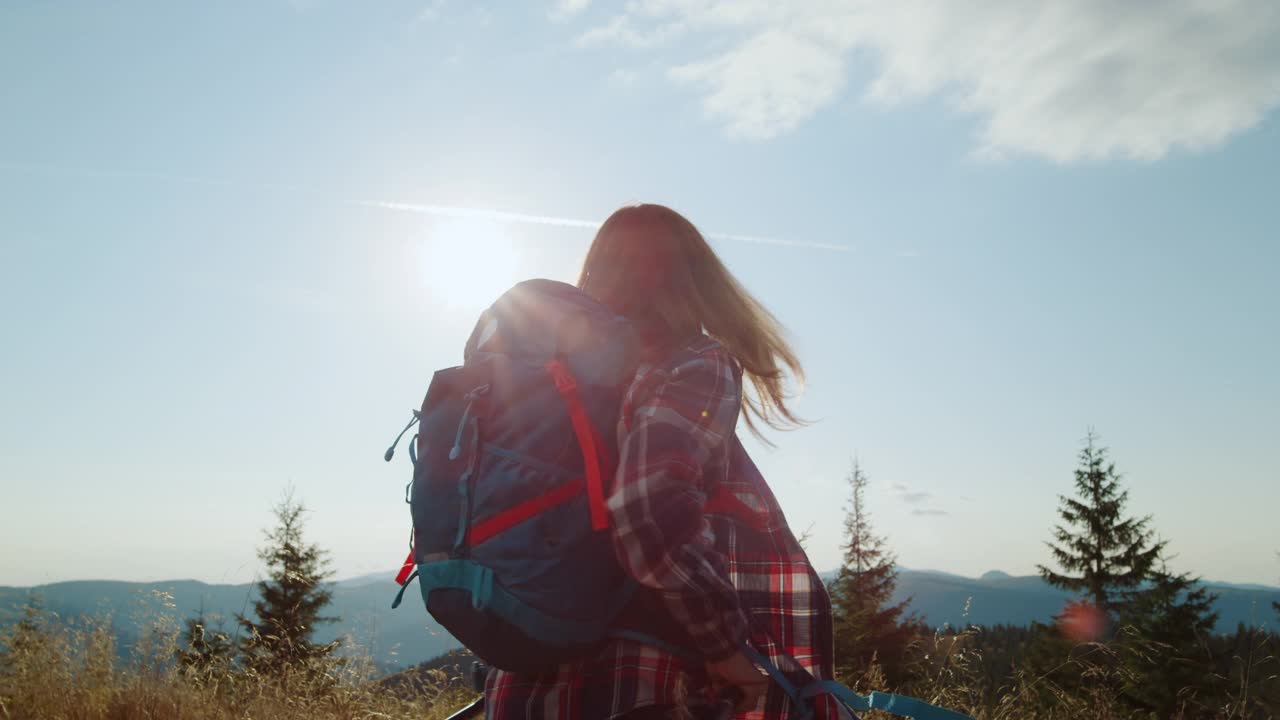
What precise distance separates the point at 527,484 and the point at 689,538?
1.13 feet

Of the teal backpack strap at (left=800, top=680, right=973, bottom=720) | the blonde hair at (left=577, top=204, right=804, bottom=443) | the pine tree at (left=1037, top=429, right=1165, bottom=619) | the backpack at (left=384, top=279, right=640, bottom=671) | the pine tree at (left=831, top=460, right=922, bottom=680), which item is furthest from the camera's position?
the pine tree at (left=1037, top=429, right=1165, bottom=619)

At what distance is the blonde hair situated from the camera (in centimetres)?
197

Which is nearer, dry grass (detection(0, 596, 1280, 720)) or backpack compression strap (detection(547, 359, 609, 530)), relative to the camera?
backpack compression strap (detection(547, 359, 609, 530))

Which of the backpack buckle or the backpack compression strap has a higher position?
the backpack buckle

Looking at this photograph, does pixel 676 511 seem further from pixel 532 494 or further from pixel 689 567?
pixel 532 494

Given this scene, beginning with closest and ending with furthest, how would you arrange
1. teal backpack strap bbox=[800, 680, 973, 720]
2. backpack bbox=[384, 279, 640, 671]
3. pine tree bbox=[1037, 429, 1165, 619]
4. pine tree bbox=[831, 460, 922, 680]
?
backpack bbox=[384, 279, 640, 671]
teal backpack strap bbox=[800, 680, 973, 720]
pine tree bbox=[831, 460, 922, 680]
pine tree bbox=[1037, 429, 1165, 619]

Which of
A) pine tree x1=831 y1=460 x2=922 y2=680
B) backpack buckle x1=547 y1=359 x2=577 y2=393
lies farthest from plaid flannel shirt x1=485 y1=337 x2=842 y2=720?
pine tree x1=831 y1=460 x2=922 y2=680

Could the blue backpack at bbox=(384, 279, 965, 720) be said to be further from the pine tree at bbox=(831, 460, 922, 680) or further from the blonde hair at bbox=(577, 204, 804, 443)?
the pine tree at bbox=(831, 460, 922, 680)

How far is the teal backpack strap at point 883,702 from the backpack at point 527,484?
0.44m

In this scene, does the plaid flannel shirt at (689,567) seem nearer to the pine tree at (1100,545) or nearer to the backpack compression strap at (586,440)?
the backpack compression strap at (586,440)

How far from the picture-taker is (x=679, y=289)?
1.99m

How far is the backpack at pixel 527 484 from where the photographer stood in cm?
154

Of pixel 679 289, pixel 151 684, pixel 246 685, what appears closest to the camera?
pixel 679 289

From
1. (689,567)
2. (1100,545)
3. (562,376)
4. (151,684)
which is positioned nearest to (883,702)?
(689,567)
